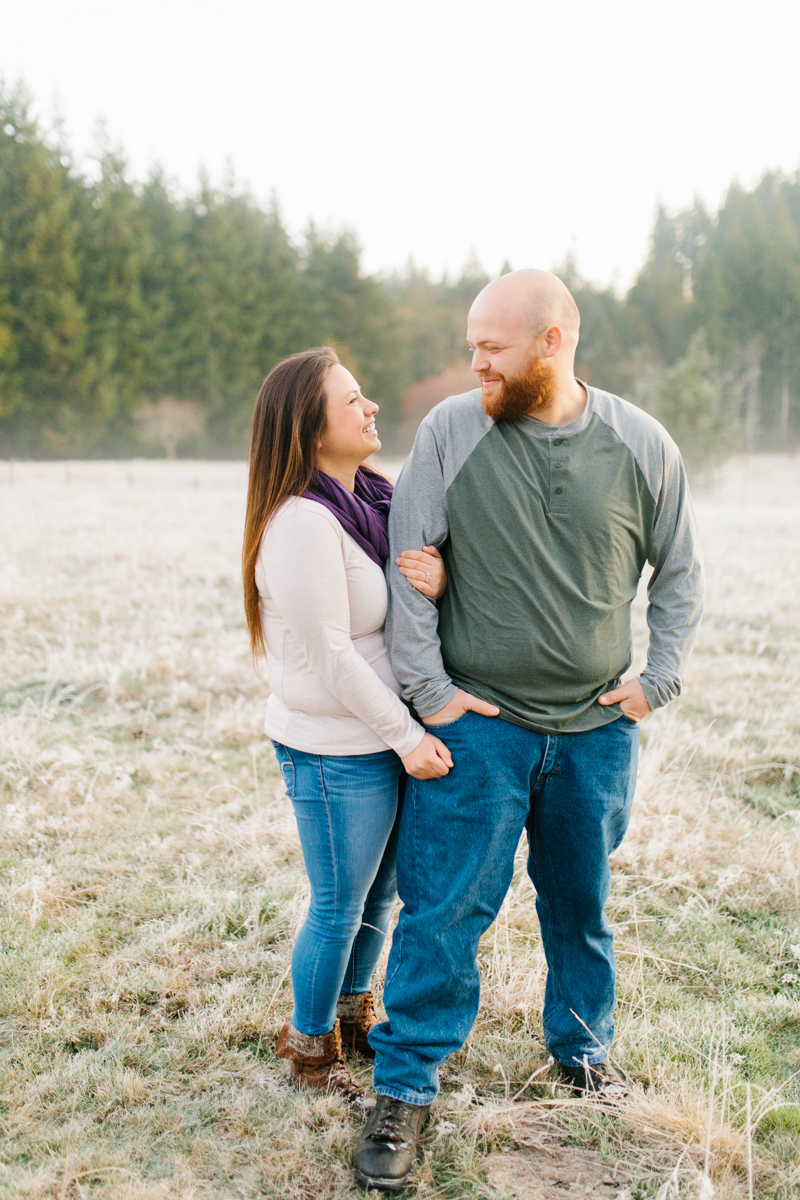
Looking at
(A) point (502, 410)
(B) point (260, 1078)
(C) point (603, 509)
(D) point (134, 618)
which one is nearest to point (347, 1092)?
(B) point (260, 1078)

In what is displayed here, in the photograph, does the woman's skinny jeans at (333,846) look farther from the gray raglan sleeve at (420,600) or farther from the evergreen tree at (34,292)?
the evergreen tree at (34,292)

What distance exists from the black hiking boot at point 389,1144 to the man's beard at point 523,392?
1897 mm

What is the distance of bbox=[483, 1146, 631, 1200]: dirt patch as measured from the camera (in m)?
2.14

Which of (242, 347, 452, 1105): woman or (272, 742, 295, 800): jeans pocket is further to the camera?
(272, 742, 295, 800): jeans pocket

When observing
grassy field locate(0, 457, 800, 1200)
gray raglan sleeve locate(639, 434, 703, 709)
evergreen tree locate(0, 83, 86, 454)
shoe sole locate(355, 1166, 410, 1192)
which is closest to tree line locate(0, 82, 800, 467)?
evergreen tree locate(0, 83, 86, 454)

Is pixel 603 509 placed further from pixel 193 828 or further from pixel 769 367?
pixel 769 367

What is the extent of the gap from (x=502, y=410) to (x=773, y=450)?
49.3m

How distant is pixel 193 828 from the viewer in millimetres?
4195

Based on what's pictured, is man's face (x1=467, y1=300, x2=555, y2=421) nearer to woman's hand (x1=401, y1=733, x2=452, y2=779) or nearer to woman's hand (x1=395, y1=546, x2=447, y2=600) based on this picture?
woman's hand (x1=395, y1=546, x2=447, y2=600)

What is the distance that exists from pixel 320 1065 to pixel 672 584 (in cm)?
178

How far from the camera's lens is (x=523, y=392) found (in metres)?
2.20

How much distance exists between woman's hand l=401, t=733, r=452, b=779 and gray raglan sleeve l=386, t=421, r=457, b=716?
84 millimetres

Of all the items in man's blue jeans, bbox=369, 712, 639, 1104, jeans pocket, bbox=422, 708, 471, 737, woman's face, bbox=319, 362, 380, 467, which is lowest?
man's blue jeans, bbox=369, 712, 639, 1104

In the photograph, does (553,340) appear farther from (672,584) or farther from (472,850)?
(472,850)
